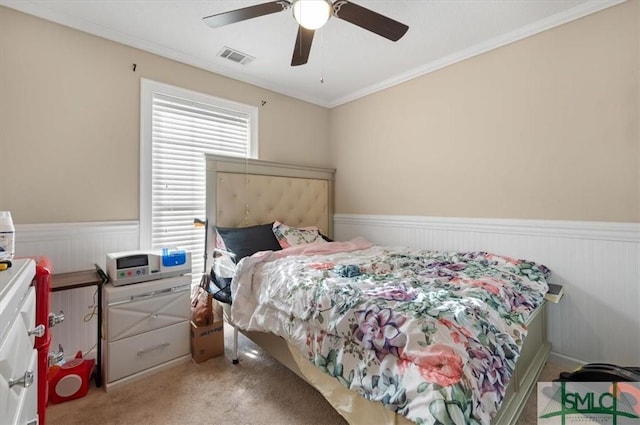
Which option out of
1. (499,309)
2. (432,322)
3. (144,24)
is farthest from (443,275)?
(144,24)

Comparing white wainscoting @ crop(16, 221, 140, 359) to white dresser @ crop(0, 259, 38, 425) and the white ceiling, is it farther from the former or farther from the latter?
the white ceiling

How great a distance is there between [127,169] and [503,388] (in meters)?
2.83

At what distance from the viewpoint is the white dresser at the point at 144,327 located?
1908 mm

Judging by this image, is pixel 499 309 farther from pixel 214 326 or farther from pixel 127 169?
pixel 127 169

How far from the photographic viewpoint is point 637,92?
1.89 m

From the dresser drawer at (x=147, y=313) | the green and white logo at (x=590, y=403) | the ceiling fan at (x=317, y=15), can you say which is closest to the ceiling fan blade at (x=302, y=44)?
the ceiling fan at (x=317, y=15)

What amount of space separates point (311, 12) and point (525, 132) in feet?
6.11

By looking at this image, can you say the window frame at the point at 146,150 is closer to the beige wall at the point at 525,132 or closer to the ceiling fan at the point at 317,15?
the ceiling fan at the point at 317,15

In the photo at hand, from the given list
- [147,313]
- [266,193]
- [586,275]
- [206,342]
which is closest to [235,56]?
[266,193]

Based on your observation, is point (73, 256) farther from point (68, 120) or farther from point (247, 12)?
point (247, 12)

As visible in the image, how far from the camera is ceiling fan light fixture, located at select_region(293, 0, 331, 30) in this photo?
1550 millimetres

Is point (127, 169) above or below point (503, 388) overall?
above

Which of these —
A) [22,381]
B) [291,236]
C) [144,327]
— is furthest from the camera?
[291,236]

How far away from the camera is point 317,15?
64.0 inches
